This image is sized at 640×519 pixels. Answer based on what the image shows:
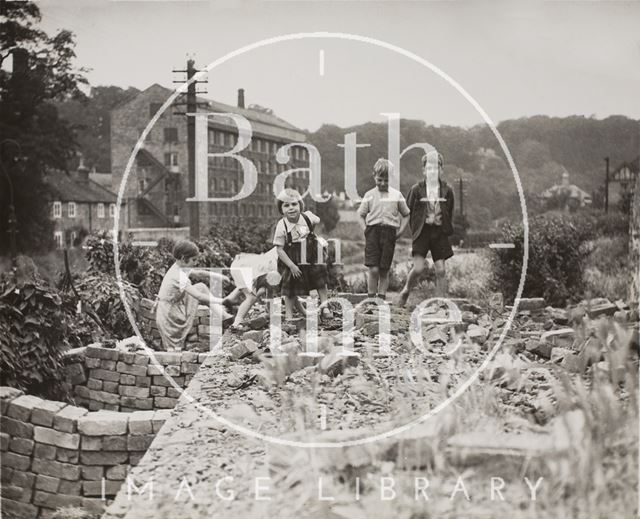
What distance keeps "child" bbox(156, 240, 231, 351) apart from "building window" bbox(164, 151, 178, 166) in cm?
143

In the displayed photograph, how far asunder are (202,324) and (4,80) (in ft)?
11.5

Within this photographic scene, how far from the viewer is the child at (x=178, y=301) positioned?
671cm

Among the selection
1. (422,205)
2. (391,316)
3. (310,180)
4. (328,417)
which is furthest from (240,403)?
(310,180)

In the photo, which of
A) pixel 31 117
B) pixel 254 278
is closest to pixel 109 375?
pixel 254 278

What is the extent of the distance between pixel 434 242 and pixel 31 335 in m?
4.07

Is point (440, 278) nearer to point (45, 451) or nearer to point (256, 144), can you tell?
point (256, 144)

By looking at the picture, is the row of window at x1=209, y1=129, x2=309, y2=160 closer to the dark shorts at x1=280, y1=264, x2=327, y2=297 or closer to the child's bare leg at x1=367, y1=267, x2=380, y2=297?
the dark shorts at x1=280, y1=264, x2=327, y2=297

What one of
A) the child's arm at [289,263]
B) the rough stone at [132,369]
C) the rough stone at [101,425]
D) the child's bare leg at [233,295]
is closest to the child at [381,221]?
the child's arm at [289,263]

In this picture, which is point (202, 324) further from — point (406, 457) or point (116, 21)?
point (406, 457)

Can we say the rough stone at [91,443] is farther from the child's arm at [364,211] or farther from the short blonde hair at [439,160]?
the short blonde hair at [439,160]

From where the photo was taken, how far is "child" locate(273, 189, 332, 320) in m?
6.28

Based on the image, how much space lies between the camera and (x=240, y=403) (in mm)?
5039

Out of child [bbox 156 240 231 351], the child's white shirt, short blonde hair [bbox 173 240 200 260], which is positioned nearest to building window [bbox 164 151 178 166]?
child [bbox 156 240 231 351]

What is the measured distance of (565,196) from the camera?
28.2 ft
